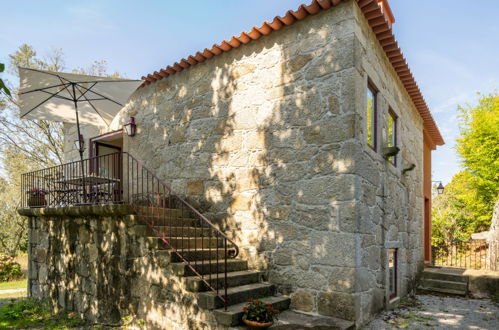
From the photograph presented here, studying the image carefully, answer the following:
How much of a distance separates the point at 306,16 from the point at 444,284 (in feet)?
19.9

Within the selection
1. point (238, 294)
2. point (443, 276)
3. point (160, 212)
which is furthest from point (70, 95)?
point (443, 276)

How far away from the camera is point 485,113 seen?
14695mm

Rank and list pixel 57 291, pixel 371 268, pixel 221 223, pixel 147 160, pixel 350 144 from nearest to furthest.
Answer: pixel 350 144 → pixel 371 268 → pixel 221 223 → pixel 57 291 → pixel 147 160

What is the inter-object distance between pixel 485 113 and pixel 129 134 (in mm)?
14193

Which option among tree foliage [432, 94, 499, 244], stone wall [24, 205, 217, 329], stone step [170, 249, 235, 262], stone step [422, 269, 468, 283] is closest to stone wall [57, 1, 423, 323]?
stone step [170, 249, 235, 262]

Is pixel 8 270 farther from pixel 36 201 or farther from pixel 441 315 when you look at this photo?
pixel 441 315

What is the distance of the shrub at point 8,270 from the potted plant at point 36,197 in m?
6.50

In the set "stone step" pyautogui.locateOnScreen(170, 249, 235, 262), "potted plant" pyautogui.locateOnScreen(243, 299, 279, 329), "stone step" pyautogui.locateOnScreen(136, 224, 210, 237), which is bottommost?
"potted plant" pyautogui.locateOnScreen(243, 299, 279, 329)

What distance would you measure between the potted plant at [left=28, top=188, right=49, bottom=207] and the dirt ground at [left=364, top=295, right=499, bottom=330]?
6275 mm

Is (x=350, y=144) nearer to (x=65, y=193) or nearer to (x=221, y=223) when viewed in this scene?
(x=221, y=223)

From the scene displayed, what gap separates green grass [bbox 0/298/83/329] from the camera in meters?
5.59

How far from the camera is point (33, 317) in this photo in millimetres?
6184

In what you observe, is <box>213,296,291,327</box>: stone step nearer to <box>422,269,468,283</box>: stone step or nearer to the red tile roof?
the red tile roof

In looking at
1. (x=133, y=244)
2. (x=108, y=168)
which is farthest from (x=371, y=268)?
(x=108, y=168)
